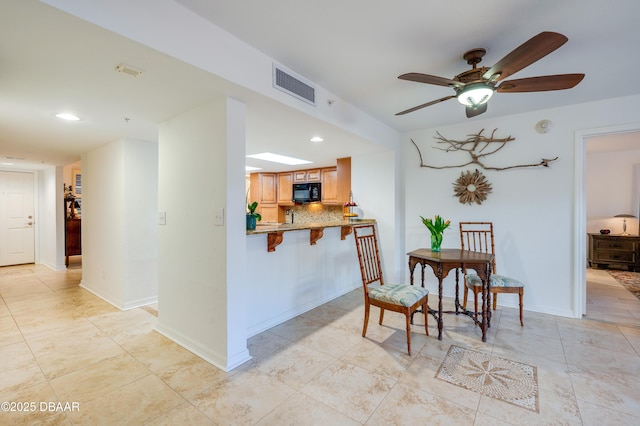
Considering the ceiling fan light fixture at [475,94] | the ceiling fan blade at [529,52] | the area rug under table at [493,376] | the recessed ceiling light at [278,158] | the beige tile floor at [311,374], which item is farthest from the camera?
the recessed ceiling light at [278,158]

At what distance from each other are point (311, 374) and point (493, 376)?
1.29m

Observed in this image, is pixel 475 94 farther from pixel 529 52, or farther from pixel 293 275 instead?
pixel 293 275

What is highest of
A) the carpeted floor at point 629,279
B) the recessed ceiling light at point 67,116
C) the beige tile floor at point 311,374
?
the recessed ceiling light at point 67,116

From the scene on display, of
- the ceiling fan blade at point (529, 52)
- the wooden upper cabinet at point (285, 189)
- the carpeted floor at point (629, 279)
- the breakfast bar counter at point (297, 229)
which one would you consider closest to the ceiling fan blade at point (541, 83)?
the ceiling fan blade at point (529, 52)

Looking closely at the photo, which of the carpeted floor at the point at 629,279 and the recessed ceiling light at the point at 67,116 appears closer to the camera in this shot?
the recessed ceiling light at the point at 67,116

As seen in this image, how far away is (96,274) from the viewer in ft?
13.2

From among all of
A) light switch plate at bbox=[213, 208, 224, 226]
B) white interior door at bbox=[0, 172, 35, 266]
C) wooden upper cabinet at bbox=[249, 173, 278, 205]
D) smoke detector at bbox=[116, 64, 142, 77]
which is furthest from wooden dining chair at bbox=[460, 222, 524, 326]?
white interior door at bbox=[0, 172, 35, 266]

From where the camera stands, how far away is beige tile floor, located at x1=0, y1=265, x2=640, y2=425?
1666 millimetres

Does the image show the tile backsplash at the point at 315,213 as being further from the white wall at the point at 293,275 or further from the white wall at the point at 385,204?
the white wall at the point at 293,275

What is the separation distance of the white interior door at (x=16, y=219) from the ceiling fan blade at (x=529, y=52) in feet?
28.0

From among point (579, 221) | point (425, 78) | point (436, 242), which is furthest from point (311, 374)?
point (579, 221)

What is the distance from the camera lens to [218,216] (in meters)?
2.17

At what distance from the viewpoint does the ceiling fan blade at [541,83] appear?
1.82 meters

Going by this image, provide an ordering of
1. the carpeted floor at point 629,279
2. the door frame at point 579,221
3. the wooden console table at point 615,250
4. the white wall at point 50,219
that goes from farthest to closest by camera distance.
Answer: the white wall at point 50,219, the wooden console table at point 615,250, the carpeted floor at point 629,279, the door frame at point 579,221
